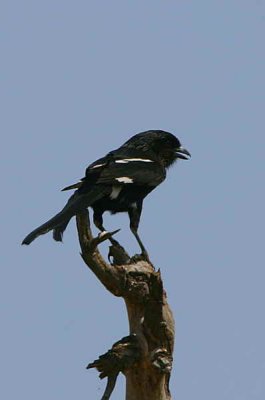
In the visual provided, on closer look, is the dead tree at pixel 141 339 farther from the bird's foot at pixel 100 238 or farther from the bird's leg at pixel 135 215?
the bird's leg at pixel 135 215

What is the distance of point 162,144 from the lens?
1255 centimetres

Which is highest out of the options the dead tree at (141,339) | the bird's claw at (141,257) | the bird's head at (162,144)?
the bird's head at (162,144)

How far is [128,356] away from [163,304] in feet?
1.74

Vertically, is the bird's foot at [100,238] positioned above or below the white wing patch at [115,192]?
below

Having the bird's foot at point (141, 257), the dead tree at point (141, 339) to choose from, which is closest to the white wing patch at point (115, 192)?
the bird's foot at point (141, 257)

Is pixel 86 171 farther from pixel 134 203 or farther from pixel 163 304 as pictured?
pixel 163 304

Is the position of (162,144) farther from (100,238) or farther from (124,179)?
(100,238)

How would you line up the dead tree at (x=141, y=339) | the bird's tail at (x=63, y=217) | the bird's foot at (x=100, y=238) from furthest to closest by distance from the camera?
the bird's tail at (x=63, y=217), the dead tree at (x=141, y=339), the bird's foot at (x=100, y=238)

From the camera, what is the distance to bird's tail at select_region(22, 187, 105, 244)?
9664 mm

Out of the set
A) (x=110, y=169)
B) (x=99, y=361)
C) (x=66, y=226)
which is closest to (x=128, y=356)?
(x=99, y=361)

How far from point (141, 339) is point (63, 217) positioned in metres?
1.25

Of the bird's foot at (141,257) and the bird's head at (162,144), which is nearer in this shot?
the bird's foot at (141,257)

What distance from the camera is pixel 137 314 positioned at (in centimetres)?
969

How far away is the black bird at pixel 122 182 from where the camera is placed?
32.8 feet
